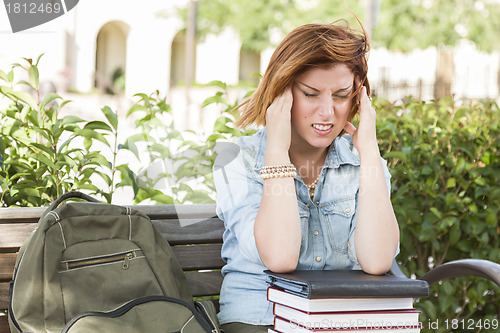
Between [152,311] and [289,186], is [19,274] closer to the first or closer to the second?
[152,311]

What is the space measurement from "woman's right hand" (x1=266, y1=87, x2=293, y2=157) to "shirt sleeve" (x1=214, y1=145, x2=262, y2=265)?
0.16 meters

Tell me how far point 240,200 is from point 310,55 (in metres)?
0.51

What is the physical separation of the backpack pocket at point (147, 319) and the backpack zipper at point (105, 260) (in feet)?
0.50

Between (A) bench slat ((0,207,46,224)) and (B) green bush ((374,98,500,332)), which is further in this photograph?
(B) green bush ((374,98,500,332))

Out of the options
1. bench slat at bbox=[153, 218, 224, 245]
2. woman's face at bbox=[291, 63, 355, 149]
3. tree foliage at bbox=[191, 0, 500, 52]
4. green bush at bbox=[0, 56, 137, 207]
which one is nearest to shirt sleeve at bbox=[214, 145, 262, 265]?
bench slat at bbox=[153, 218, 224, 245]

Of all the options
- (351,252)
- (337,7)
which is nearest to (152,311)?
(351,252)

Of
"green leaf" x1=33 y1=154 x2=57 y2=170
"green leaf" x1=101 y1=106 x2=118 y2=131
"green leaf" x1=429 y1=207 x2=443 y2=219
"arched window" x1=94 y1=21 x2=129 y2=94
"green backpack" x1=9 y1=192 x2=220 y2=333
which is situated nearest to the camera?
"green backpack" x1=9 y1=192 x2=220 y2=333

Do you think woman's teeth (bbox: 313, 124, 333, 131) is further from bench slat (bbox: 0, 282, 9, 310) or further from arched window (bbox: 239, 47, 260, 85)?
arched window (bbox: 239, 47, 260, 85)

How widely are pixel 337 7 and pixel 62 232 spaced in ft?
62.3

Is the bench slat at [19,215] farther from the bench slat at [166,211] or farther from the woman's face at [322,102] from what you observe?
the woman's face at [322,102]

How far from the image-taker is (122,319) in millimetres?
1750

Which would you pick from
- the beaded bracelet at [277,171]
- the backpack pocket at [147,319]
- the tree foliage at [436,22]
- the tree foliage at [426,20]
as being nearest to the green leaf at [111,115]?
the beaded bracelet at [277,171]

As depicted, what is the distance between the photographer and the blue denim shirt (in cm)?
205

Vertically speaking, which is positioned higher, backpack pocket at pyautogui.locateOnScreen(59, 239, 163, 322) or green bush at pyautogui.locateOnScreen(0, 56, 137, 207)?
green bush at pyautogui.locateOnScreen(0, 56, 137, 207)
